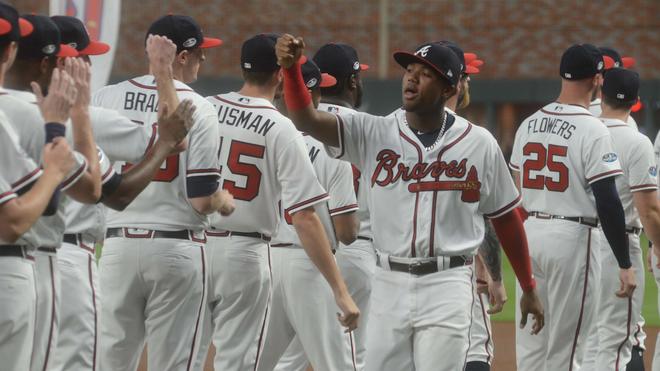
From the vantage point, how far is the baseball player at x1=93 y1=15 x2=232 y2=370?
232 inches

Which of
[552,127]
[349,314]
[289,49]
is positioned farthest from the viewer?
[552,127]

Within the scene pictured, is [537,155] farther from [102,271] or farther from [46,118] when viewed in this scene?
[46,118]

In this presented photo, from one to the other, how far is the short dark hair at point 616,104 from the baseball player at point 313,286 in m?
2.26

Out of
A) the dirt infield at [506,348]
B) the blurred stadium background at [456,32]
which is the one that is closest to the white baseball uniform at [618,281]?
the dirt infield at [506,348]

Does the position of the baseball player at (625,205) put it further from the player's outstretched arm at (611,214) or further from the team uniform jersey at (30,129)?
the team uniform jersey at (30,129)

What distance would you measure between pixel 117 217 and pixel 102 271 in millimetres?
274

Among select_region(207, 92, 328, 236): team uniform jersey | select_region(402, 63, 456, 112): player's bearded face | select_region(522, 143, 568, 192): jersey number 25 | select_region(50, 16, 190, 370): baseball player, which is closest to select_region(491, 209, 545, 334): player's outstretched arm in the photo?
select_region(402, 63, 456, 112): player's bearded face

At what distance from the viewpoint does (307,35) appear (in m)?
26.4

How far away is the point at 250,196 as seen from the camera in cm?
643

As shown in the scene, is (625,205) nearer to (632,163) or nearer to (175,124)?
(632,163)

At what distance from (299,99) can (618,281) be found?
138 inches

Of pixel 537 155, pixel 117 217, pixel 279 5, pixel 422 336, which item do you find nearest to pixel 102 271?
pixel 117 217

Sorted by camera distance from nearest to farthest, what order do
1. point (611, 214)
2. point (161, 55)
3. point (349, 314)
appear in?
1. point (161, 55)
2. point (349, 314)
3. point (611, 214)

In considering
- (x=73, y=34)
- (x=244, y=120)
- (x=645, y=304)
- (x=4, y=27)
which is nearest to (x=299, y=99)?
(x=244, y=120)
